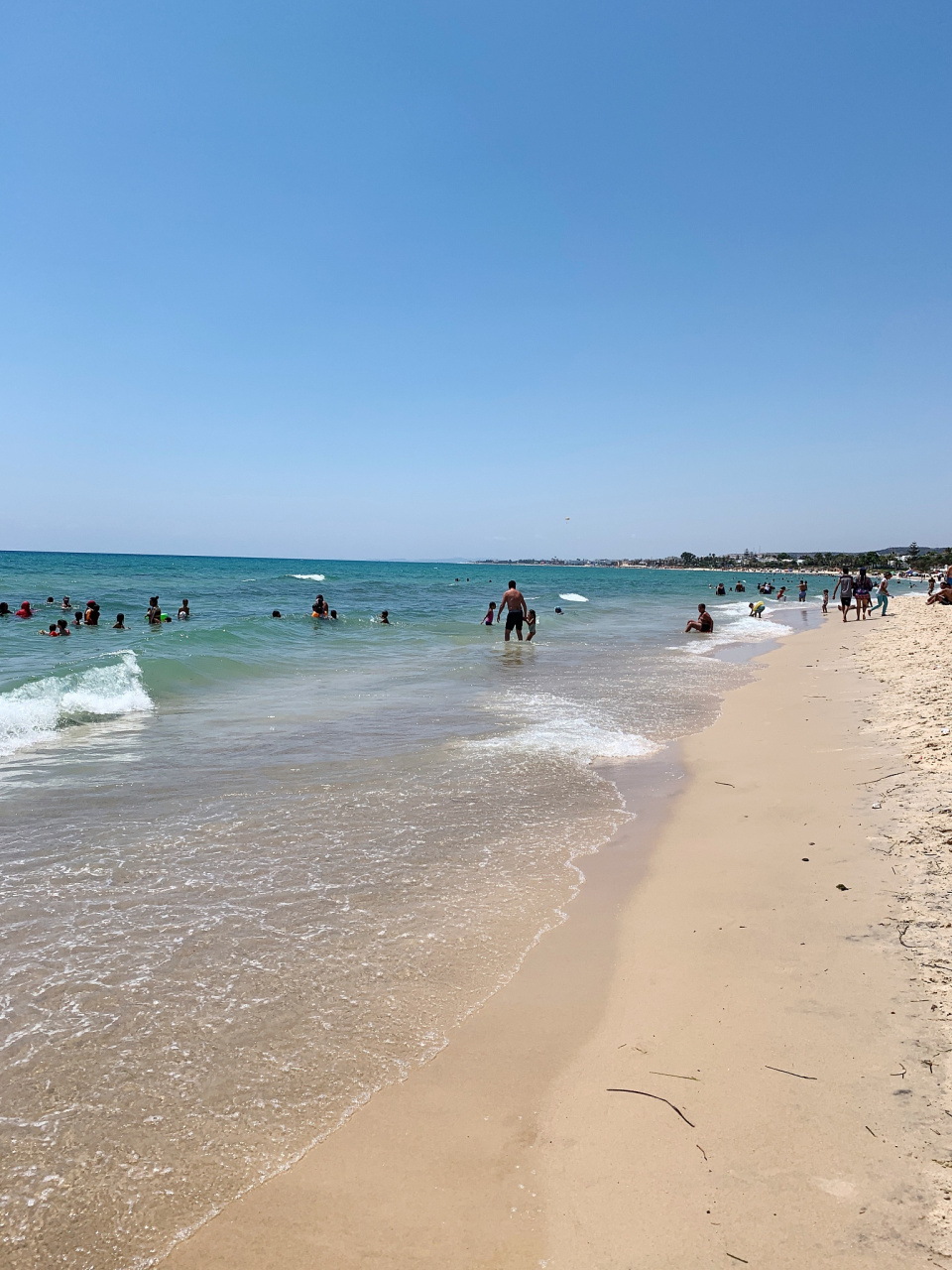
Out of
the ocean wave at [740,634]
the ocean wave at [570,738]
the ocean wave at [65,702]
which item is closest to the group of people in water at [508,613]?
the ocean wave at [740,634]

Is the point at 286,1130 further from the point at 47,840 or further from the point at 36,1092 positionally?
the point at 47,840

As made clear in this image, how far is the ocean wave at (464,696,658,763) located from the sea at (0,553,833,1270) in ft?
0.22

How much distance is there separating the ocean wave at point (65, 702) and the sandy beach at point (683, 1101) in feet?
25.9

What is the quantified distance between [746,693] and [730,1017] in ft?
33.2

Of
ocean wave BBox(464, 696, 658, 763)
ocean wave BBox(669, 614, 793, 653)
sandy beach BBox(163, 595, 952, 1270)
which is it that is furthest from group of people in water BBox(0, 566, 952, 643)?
sandy beach BBox(163, 595, 952, 1270)

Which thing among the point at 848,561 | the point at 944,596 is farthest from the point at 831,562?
the point at 944,596

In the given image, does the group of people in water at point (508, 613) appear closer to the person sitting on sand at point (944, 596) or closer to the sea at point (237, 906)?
the person sitting on sand at point (944, 596)

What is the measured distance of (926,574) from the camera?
340ft

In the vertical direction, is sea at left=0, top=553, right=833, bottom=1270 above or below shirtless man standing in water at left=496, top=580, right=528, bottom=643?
below

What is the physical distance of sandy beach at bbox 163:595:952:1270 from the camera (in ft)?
6.95

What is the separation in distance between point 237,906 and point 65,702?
816 cm

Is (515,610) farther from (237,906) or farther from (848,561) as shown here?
(848,561)

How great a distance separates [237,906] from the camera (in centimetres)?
432

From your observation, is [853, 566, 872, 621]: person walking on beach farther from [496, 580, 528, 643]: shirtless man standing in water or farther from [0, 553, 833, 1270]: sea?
[0, 553, 833, 1270]: sea
